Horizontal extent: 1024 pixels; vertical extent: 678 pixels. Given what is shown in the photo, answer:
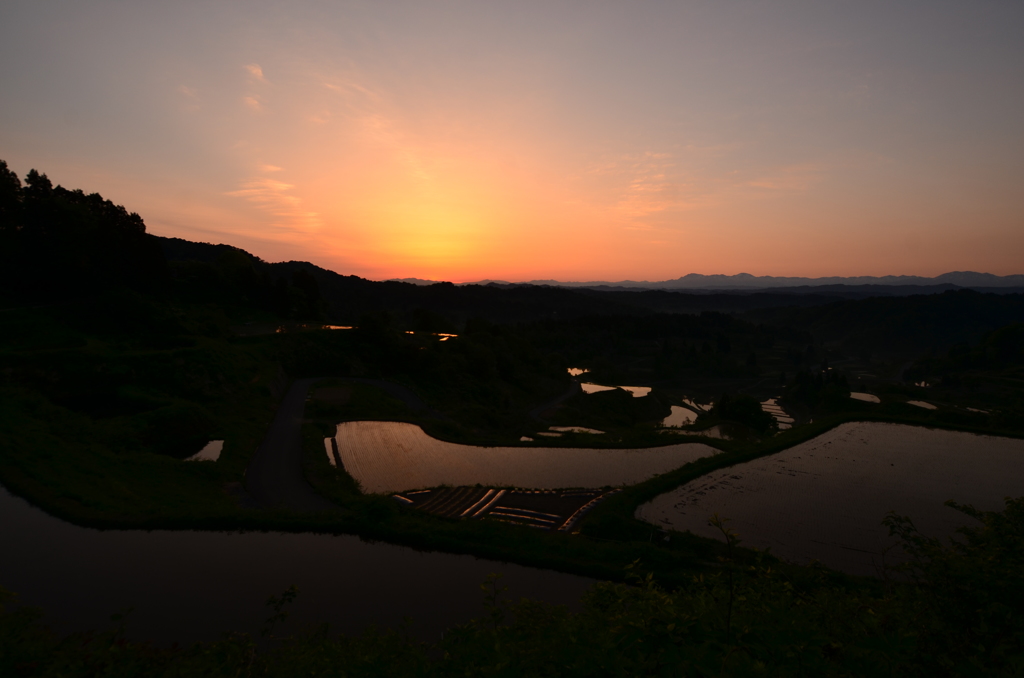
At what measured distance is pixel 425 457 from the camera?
92.4 feet

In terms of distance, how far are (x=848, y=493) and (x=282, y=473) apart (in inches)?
1162

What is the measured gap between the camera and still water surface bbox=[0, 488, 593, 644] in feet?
38.9

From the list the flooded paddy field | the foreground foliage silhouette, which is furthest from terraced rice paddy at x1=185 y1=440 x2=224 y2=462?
the flooded paddy field

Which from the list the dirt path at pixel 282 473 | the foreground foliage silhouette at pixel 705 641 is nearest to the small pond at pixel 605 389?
the dirt path at pixel 282 473

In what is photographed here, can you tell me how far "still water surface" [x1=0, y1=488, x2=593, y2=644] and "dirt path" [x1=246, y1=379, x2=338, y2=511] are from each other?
382 centimetres

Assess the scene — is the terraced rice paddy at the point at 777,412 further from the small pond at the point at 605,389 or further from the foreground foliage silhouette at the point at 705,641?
the foreground foliage silhouette at the point at 705,641

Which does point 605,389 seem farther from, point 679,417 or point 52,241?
point 52,241

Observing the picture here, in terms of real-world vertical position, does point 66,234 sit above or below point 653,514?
above

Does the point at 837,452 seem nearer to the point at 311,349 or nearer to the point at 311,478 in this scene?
the point at 311,478

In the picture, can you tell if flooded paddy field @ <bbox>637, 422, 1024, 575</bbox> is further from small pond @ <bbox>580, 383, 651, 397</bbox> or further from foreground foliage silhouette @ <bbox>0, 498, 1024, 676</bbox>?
small pond @ <bbox>580, 383, 651, 397</bbox>

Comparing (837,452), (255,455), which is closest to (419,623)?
(255,455)

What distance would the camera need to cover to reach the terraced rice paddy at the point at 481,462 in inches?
959

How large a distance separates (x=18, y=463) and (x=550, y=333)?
133432 mm

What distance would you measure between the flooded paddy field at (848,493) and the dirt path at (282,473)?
628 inches
